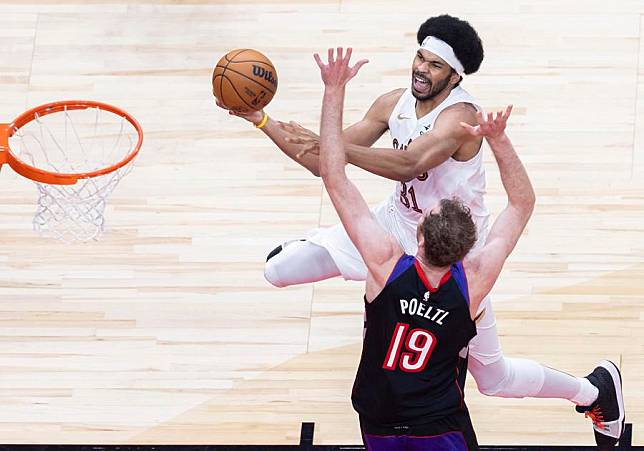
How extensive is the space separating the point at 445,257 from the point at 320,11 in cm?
310

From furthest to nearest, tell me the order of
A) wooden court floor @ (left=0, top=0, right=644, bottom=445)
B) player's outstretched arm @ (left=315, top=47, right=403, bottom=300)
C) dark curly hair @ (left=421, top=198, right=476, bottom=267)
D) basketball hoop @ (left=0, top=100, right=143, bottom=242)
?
basketball hoop @ (left=0, top=100, right=143, bottom=242) < wooden court floor @ (left=0, top=0, right=644, bottom=445) < player's outstretched arm @ (left=315, top=47, right=403, bottom=300) < dark curly hair @ (left=421, top=198, right=476, bottom=267)

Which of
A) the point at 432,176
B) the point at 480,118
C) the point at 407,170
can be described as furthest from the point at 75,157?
the point at 480,118

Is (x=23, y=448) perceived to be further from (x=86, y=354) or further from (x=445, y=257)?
(x=445, y=257)

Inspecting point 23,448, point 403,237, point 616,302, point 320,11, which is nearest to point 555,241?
point 616,302

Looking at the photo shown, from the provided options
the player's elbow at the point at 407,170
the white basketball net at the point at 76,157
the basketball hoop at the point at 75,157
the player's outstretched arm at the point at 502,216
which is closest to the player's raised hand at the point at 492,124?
the player's outstretched arm at the point at 502,216

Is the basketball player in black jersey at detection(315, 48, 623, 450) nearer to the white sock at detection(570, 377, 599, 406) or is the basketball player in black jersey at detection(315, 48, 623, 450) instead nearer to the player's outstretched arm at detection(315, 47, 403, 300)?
the player's outstretched arm at detection(315, 47, 403, 300)

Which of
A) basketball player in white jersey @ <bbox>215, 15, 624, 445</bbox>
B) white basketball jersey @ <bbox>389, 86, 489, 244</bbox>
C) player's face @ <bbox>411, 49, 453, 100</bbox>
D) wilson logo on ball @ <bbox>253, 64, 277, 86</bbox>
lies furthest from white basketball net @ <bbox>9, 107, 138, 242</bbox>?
player's face @ <bbox>411, 49, 453, 100</bbox>

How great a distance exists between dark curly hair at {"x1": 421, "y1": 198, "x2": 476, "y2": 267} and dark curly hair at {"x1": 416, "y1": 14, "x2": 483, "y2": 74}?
2.64 feet

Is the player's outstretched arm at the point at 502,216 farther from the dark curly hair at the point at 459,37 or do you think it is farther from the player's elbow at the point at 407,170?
the dark curly hair at the point at 459,37

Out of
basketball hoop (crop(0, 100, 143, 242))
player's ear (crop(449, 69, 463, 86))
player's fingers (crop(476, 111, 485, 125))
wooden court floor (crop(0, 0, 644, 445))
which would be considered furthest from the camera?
basketball hoop (crop(0, 100, 143, 242))

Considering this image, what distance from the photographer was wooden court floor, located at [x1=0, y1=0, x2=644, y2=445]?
5492mm

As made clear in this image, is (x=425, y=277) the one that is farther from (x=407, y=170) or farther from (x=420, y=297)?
(x=407, y=170)

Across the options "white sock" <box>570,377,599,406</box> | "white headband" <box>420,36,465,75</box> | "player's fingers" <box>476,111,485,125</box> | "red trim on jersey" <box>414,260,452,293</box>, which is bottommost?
"white sock" <box>570,377,599,406</box>

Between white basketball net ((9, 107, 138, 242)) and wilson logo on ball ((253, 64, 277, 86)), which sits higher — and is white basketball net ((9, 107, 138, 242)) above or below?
below
